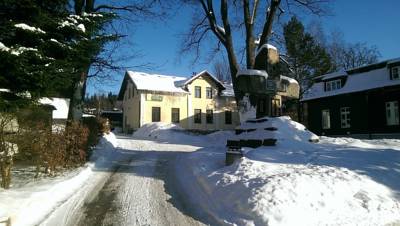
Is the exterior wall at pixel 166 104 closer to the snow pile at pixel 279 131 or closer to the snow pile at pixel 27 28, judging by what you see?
the snow pile at pixel 279 131

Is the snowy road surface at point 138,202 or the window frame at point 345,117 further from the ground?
the window frame at point 345,117

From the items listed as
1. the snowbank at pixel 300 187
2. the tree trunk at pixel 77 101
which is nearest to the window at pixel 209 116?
the tree trunk at pixel 77 101

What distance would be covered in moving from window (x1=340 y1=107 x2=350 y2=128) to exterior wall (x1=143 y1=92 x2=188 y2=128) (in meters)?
17.8

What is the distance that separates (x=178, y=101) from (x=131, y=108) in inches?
229

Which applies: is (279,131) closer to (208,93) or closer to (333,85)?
(333,85)

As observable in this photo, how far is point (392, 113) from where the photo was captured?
27.5 m

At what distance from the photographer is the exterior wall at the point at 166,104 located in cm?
4041

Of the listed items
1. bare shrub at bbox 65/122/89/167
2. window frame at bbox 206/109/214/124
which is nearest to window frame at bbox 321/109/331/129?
window frame at bbox 206/109/214/124

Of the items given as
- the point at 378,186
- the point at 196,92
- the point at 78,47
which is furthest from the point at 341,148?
the point at 196,92

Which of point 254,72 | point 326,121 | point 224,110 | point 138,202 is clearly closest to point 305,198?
point 138,202

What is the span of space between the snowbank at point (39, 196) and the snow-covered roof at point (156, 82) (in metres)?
29.2

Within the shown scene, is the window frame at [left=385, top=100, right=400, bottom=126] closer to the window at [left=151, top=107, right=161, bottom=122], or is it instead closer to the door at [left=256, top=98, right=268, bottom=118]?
the door at [left=256, top=98, right=268, bottom=118]

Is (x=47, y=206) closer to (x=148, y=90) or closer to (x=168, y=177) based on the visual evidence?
(x=168, y=177)

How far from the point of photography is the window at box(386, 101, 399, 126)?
88.9 ft
